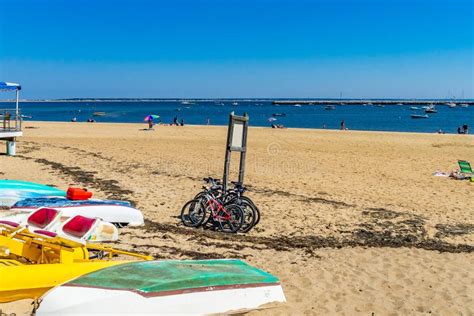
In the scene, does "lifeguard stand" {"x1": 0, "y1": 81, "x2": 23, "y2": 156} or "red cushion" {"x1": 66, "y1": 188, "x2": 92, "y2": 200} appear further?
"lifeguard stand" {"x1": 0, "y1": 81, "x2": 23, "y2": 156}

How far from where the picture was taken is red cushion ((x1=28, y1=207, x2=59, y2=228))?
7905 mm

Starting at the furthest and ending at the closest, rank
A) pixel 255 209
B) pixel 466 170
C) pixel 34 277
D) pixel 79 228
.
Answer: pixel 466 170 < pixel 255 209 < pixel 79 228 < pixel 34 277

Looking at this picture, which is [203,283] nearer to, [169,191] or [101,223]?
[101,223]

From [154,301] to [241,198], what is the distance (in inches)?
197

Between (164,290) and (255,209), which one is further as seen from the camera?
(255,209)

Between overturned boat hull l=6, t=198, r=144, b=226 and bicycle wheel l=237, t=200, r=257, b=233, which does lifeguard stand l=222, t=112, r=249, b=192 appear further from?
overturned boat hull l=6, t=198, r=144, b=226

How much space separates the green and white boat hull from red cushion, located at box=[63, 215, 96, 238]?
1.84 meters

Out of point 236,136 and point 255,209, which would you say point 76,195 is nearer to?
point 236,136

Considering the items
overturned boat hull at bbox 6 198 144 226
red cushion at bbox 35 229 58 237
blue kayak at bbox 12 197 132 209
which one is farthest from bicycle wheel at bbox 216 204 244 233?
red cushion at bbox 35 229 58 237

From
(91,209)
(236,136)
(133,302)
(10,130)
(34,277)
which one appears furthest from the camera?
(10,130)

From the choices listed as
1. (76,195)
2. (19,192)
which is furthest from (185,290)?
(19,192)

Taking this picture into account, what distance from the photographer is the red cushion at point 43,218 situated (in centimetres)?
791

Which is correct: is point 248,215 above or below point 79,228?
below

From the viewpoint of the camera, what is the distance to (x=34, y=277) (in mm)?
5488
